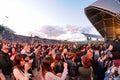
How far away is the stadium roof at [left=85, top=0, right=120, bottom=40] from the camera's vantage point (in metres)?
43.3

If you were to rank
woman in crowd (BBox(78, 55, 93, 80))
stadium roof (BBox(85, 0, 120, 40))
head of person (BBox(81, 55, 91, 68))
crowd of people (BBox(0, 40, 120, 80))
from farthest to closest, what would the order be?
stadium roof (BBox(85, 0, 120, 40)), woman in crowd (BBox(78, 55, 93, 80)), head of person (BBox(81, 55, 91, 68)), crowd of people (BBox(0, 40, 120, 80))

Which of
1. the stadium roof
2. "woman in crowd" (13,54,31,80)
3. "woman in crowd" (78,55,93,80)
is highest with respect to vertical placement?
the stadium roof

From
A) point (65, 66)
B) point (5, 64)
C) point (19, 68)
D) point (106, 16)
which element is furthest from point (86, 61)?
point (106, 16)

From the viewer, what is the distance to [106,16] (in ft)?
164

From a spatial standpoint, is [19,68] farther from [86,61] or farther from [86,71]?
[86,71]

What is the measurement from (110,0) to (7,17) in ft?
220

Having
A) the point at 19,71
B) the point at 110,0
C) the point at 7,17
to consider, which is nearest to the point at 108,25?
the point at 110,0

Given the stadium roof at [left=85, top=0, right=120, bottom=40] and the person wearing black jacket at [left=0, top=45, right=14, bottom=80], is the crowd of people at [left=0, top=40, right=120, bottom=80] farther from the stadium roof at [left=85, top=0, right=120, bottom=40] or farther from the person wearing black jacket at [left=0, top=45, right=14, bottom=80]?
the stadium roof at [left=85, top=0, right=120, bottom=40]

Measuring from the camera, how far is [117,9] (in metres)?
42.9

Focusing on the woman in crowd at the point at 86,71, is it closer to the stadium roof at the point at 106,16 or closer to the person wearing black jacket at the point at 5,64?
the person wearing black jacket at the point at 5,64

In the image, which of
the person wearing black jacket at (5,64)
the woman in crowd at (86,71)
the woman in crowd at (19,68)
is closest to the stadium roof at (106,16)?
the person wearing black jacket at (5,64)

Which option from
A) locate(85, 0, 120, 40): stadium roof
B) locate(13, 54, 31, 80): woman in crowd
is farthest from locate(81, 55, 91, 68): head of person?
locate(85, 0, 120, 40): stadium roof

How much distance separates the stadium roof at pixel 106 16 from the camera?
142 ft

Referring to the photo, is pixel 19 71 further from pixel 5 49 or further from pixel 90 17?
pixel 90 17
